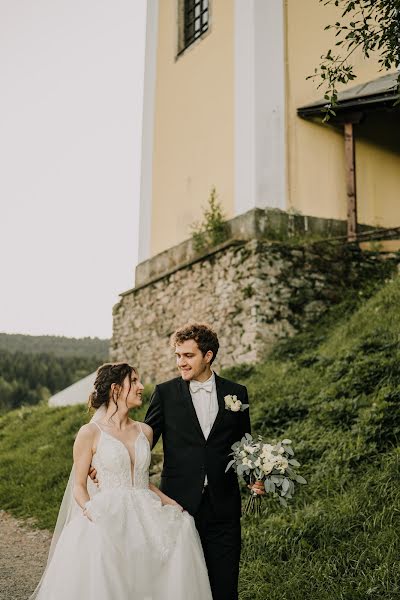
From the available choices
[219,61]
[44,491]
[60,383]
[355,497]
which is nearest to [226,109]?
[219,61]

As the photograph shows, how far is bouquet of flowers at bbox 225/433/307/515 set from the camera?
136 inches

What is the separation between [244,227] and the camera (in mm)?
11062

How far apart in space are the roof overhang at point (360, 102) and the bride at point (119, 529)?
8376mm

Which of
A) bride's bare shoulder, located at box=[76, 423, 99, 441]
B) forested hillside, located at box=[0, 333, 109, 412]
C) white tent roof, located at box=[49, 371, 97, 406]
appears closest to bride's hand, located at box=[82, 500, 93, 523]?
bride's bare shoulder, located at box=[76, 423, 99, 441]

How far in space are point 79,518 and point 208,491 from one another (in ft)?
2.37

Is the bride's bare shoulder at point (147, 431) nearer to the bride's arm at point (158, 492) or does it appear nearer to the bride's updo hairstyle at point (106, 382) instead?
the bride's arm at point (158, 492)

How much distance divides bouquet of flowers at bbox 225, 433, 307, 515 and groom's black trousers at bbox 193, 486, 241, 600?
255 mm

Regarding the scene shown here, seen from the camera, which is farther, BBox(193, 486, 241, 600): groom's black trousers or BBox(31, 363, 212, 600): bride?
BBox(193, 486, 241, 600): groom's black trousers

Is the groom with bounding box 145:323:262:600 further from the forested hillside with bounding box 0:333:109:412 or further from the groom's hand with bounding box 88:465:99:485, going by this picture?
the forested hillside with bounding box 0:333:109:412

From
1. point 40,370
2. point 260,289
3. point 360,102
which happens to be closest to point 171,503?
point 260,289

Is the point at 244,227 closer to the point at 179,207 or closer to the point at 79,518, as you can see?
the point at 179,207

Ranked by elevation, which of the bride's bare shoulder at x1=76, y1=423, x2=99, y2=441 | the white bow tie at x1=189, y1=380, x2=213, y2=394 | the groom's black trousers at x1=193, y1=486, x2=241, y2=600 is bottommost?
the groom's black trousers at x1=193, y1=486, x2=241, y2=600

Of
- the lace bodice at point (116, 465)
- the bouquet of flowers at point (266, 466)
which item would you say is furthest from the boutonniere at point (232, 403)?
the lace bodice at point (116, 465)

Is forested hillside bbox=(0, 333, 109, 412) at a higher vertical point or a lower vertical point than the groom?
higher
